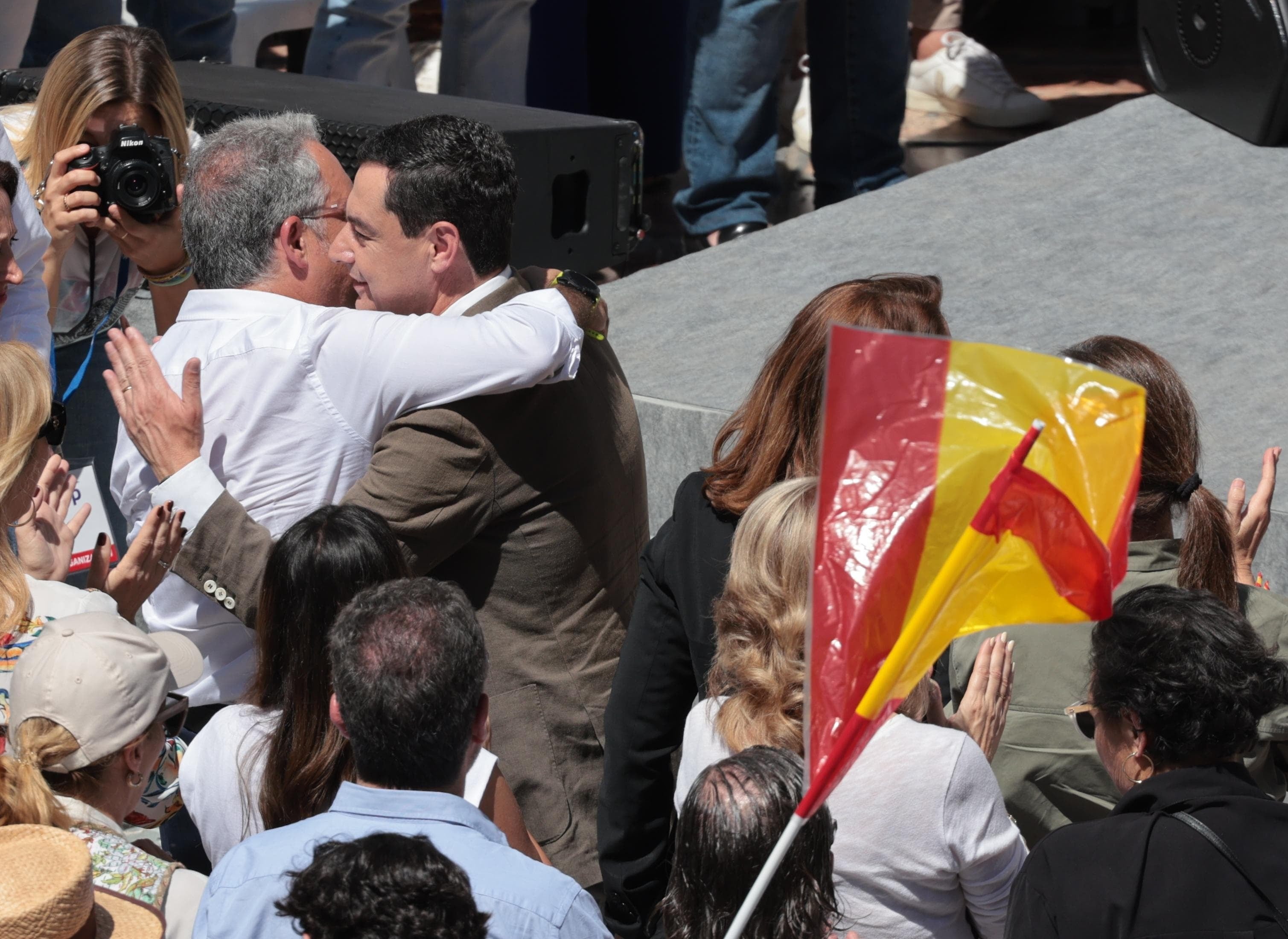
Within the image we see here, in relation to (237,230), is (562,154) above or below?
below

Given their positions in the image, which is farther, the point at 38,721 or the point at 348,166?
the point at 348,166

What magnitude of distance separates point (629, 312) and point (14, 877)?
322cm

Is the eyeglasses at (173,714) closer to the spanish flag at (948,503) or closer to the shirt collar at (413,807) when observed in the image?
the shirt collar at (413,807)

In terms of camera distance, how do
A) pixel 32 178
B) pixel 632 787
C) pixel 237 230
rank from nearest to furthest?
pixel 632 787, pixel 237 230, pixel 32 178

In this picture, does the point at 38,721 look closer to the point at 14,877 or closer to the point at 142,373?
the point at 14,877

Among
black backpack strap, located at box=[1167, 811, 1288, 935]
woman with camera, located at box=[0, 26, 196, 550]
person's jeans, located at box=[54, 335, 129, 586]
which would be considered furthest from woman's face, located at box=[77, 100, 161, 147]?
black backpack strap, located at box=[1167, 811, 1288, 935]

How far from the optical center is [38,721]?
196 centimetres

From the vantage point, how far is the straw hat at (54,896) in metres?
1.58

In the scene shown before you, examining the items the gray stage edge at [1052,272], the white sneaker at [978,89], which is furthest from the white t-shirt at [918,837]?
the white sneaker at [978,89]

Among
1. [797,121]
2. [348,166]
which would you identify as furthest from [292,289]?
[797,121]

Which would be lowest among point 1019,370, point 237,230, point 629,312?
point 629,312

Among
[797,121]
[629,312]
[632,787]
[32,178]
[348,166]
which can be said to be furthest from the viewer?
[797,121]

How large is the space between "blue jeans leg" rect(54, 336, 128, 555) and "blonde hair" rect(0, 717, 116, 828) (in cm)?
143

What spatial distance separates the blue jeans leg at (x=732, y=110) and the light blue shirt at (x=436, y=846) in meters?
3.83
